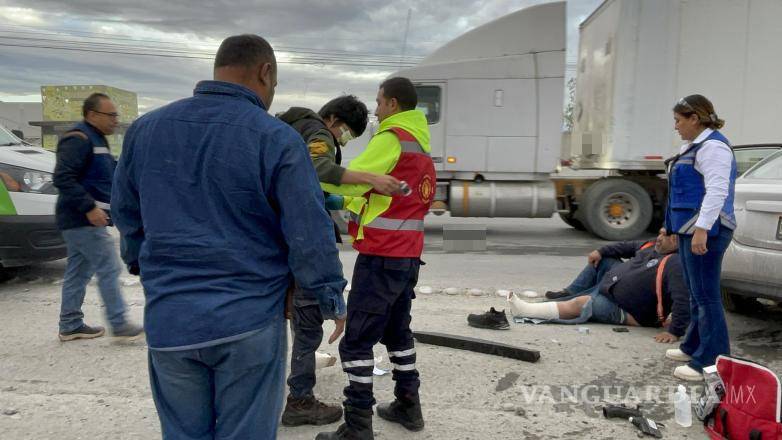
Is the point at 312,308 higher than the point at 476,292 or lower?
higher

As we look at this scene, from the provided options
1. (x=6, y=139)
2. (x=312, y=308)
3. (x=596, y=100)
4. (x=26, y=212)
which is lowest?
(x=312, y=308)

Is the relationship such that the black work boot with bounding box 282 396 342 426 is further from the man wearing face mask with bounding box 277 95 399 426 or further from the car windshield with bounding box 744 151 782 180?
the car windshield with bounding box 744 151 782 180

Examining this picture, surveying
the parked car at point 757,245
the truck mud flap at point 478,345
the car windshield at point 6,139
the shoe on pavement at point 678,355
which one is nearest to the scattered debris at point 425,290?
the truck mud flap at point 478,345

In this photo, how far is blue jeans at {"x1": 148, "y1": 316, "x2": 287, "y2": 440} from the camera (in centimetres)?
199

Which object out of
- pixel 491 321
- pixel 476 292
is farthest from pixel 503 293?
pixel 491 321

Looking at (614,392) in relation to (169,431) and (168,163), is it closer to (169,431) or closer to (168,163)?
(169,431)

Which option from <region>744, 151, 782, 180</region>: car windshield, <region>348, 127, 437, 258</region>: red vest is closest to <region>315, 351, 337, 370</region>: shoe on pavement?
<region>348, 127, 437, 258</region>: red vest

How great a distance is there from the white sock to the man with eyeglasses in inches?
117

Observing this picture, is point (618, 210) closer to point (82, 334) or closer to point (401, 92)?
point (401, 92)

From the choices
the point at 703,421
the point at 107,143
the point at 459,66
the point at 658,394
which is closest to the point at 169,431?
the point at 703,421

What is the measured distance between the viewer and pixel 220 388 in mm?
2027

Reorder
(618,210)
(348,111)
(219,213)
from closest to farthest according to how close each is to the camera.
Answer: (219,213) < (348,111) < (618,210)

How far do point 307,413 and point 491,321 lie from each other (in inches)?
85.9

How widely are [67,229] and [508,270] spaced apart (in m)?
5.00
